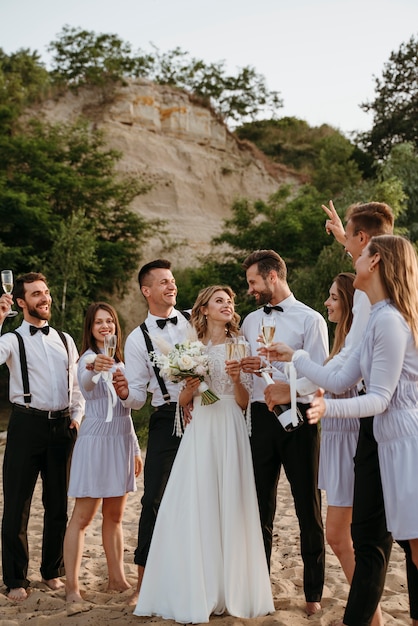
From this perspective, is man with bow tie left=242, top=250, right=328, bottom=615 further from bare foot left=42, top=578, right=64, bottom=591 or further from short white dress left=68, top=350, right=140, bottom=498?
bare foot left=42, top=578, right=64, bottom=591

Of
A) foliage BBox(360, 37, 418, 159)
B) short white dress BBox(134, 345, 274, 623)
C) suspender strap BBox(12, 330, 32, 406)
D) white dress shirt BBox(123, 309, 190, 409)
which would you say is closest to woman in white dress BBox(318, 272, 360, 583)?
short white dress BBox(134, 345, 274, 623)

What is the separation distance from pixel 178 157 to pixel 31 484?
1111 inches

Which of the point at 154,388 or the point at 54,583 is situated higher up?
the point at 154,388

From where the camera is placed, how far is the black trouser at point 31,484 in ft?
20.1

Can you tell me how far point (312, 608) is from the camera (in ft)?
17.4

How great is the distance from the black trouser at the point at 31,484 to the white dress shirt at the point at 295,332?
192cm

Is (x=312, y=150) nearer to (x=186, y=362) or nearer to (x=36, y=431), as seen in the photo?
(x=36, y=431)

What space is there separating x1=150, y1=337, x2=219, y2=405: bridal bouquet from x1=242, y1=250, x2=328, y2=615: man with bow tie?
48cm

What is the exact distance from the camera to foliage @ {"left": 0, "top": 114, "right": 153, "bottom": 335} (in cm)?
2186

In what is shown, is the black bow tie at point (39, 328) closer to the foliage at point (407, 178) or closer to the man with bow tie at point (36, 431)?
the man with bow tie at point (36, 431)

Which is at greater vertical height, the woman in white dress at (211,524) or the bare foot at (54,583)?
the woman in white dress at (211,524)

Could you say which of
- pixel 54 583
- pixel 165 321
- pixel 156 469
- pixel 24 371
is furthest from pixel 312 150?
pixel 156 469

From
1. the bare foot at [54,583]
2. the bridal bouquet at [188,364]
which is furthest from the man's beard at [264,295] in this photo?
the bare foot at [54,583]

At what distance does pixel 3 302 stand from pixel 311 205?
67.0 ft
